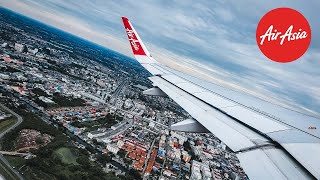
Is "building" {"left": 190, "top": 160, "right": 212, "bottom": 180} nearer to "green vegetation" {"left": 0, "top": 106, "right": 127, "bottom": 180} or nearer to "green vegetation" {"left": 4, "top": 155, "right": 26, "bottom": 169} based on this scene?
"green vegetation" {"left": 0, "top": 106, "right": 127, "bottom": 180}

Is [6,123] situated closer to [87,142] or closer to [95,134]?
[87,142]

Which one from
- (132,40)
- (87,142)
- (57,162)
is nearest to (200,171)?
(87,142)

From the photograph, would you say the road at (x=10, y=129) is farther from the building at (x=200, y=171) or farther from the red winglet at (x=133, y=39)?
the building at (x=200, y=171)

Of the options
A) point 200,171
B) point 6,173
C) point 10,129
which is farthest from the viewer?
point 200,171

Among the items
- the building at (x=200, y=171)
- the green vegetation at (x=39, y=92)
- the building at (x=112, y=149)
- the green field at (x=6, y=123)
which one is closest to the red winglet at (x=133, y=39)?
the building at (x=200, y=171)

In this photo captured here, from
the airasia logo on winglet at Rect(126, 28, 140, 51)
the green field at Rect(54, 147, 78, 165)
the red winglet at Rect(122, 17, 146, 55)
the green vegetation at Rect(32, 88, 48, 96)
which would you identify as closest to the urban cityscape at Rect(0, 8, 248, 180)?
the green field at Rect(54, 147, 78, 165)

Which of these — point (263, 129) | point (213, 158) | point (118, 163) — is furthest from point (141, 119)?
point (263, 129)

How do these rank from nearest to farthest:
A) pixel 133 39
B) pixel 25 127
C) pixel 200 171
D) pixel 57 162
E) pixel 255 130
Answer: pixel 255 130 < pixel 133 39 < pixel 57 162 < pixel 25 127 < pixel 200 171
